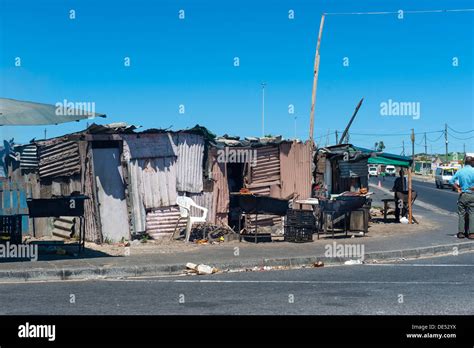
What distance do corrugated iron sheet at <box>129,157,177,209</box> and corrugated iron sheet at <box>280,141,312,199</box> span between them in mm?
3750

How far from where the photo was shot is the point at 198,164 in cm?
1739

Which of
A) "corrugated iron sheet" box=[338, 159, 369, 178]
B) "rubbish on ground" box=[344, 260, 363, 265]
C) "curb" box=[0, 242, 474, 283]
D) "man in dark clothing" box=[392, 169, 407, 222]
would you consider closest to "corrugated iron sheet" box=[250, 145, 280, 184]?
"corrugated iron sheet" box=[338, 159, 369, 178]

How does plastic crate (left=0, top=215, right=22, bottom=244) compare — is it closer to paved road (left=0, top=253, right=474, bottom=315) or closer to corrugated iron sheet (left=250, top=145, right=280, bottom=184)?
paved road (left=0, top=253, right=474, bottom=315)

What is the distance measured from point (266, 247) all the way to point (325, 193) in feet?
20.9

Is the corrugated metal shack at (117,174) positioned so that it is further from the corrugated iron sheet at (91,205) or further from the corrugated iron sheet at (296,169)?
the corrugated iron sheet at (296,169)

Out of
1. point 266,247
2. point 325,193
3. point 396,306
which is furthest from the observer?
point 325,193

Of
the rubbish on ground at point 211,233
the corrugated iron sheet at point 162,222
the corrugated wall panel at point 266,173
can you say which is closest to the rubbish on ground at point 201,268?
the rubbish on ground at point 211,233

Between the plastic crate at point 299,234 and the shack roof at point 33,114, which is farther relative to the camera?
the plastic crate at point 299,234

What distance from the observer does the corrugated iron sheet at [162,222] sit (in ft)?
54.2

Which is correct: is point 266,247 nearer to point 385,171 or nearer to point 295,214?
point 295,214

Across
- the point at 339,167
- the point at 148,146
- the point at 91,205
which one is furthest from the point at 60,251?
the point at 339,167

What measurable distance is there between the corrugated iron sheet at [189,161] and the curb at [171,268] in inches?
191

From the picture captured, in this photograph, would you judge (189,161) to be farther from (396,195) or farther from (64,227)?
(396,195)
